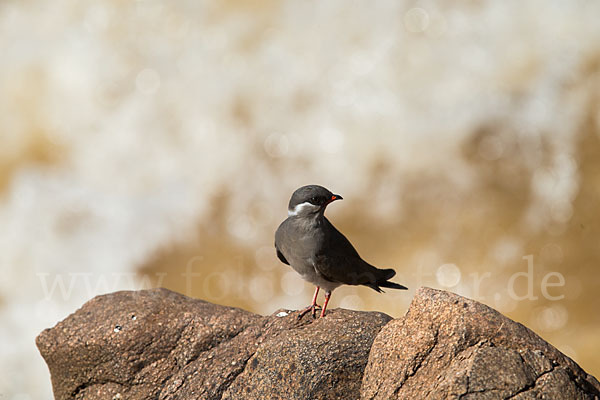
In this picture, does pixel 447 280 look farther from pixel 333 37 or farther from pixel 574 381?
pixel 574 381

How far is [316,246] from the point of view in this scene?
24.0 feet

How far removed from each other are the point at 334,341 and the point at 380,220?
8.86 metres

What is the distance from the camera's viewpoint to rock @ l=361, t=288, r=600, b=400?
568 cm

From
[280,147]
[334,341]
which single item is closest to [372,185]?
[280,147]

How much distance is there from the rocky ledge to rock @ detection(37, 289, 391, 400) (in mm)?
11

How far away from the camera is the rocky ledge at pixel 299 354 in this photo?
19.2ft

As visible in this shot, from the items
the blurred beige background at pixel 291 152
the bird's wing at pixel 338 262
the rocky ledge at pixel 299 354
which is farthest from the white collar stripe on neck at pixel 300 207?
the blurred beige background at pixel 291 152

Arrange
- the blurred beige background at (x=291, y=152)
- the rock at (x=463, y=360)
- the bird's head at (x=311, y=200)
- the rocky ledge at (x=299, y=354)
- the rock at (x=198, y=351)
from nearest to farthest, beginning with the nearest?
the rock at (x=463, y=360) → the rocky ledge at (x=299, y=354) → the rock at (x=198, y=351) → the bird's head at (x=311, y=200) → the blurred beige background at (x=291, y=152)

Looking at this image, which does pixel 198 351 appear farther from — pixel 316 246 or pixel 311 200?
pixel 311 200

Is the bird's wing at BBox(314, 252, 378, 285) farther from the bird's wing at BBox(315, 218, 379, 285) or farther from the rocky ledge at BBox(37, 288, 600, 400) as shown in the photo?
the rocky ledge at BBox(37, 288, 600, 400)

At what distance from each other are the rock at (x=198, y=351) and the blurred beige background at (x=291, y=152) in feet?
24.3

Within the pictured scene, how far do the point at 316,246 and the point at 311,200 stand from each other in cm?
52

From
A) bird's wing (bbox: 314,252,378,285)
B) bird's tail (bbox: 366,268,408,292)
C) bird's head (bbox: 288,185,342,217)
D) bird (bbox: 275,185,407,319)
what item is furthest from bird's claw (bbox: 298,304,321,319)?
bird's head (bbox: 288,185,342,217)

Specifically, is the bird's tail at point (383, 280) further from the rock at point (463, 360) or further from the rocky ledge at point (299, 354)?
the rock at point (463, 360)
